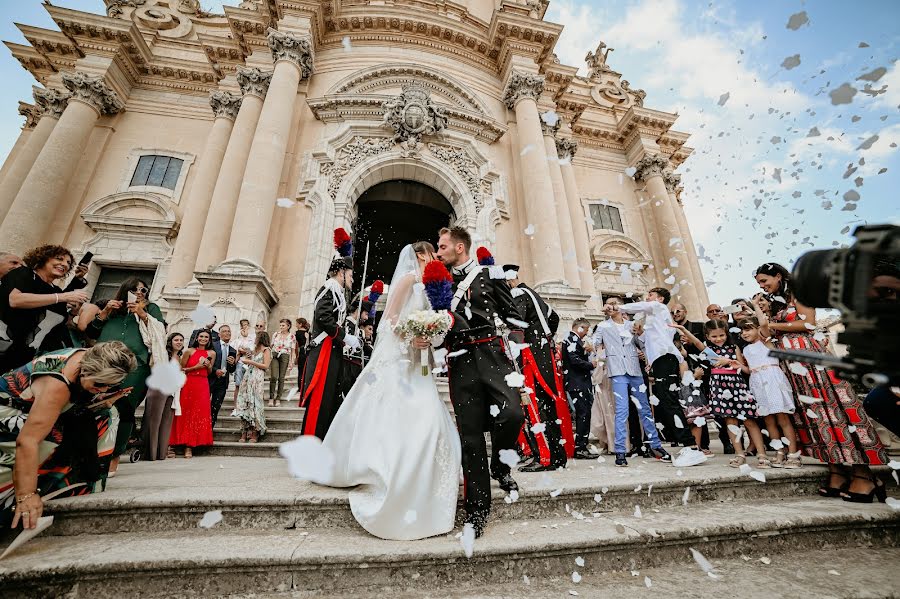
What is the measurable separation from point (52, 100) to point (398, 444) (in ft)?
59.5

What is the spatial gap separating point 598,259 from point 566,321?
211 inches

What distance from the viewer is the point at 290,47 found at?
38.5ft

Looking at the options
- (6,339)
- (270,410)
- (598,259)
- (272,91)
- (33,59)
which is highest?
(33,59)

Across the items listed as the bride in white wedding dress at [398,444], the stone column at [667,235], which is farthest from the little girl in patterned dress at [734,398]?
the stone column at [667,235]

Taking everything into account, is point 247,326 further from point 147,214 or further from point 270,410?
point 147,214

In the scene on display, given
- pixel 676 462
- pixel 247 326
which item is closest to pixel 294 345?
pixel 247 326

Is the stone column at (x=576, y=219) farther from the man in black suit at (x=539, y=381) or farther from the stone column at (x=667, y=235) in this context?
the man in black suit at (x=539, y=381)

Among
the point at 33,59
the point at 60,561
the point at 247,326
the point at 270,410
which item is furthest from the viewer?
the point at 33,59

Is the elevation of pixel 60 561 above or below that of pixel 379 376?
below

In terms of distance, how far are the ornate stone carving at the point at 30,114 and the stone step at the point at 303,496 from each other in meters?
16.9

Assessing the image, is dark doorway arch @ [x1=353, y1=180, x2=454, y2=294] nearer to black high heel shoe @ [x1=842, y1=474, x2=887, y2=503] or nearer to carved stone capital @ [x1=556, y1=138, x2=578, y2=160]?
carved stone capital @ [x1=556, y1=138, x2=578, y2=160]

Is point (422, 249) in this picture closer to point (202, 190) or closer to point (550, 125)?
point (202, 190)

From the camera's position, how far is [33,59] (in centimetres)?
1391

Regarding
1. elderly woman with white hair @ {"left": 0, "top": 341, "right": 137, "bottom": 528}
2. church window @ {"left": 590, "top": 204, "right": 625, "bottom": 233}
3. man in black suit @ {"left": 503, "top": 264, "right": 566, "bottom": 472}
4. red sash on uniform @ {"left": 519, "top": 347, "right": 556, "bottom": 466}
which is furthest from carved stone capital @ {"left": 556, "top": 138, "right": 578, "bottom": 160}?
elderly woman with white hair @ {"left": 0, "top": 341, "right": 137, "bottom": 528}
